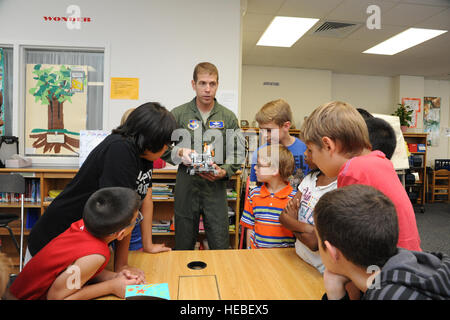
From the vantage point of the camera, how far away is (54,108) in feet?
10.7

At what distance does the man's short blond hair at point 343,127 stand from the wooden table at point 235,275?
0.52 meters

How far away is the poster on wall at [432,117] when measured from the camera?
7617mm

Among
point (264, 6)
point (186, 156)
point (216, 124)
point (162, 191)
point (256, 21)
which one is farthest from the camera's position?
point (256, 21)

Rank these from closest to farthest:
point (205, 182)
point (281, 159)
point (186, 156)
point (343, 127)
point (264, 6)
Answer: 1. point (343, 127)
2. point (281, 159)
3. point (186, 156)
4. point (205, 182)
5. point (264, 6)

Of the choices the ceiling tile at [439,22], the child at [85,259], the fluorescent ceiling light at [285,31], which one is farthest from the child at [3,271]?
the ceiling tile at [439,22]

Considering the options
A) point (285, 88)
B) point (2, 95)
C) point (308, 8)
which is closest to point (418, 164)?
point (285, 88)

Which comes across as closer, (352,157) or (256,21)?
(352,157)

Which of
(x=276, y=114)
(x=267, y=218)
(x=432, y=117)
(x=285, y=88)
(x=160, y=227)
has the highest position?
(x=285, y=88)

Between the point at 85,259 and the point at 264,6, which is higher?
the point at 264,6

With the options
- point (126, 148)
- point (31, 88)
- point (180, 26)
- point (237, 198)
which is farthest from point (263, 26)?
point (126, 148)

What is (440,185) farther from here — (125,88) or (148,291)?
(148,291)

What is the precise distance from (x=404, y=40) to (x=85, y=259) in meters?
5.69

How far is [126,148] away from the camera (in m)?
1.18

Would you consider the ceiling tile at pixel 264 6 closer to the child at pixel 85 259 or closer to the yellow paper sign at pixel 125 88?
the yellow paper sign at pixel 125 88
